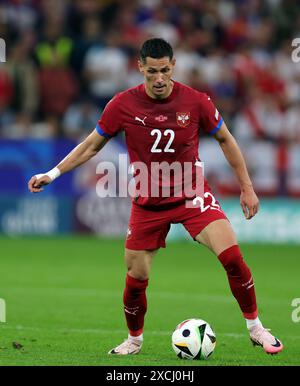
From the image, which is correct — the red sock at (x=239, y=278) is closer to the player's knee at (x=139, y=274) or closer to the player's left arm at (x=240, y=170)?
the player's left arm at (x=240, y=170)

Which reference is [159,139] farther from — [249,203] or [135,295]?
[135,295]

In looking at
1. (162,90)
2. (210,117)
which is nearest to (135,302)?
(210,117)

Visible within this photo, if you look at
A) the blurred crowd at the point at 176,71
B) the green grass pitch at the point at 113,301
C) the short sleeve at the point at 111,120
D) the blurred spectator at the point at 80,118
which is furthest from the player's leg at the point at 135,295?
the blurred spectator at the point at 80,118

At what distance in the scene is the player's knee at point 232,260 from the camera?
7.84 m

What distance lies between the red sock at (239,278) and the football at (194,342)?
354mm

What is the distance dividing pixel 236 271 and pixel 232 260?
0.10 meters

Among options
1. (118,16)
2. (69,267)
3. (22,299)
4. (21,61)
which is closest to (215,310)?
(22,299)

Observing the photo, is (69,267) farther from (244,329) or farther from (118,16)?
(118,16)

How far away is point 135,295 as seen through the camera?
8.13 meters

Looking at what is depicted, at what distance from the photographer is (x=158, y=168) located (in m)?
8.09

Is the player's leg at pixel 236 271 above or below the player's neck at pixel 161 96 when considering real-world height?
below

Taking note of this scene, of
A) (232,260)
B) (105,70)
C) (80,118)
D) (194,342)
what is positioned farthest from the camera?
(105,70)

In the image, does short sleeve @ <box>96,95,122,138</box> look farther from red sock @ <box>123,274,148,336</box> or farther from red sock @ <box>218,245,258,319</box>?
red sock @ <box>218,245,258,319</box>

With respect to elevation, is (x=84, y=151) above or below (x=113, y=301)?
above
